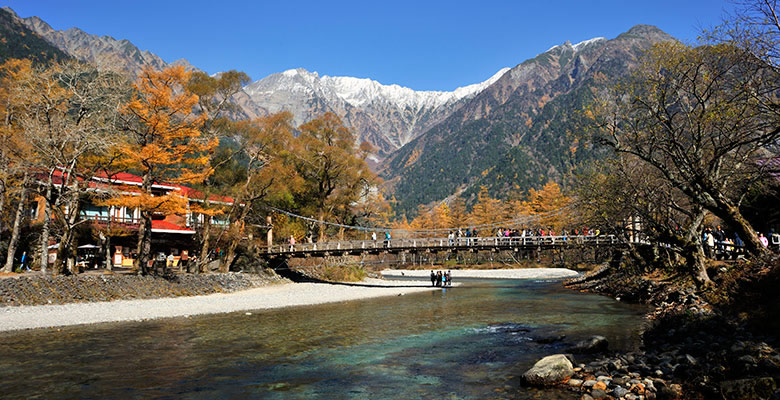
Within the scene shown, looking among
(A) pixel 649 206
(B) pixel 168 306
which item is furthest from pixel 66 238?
(A) pixel 649 206

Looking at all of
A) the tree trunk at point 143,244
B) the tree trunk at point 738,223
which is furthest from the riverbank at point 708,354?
the tree trunk at point 143,244

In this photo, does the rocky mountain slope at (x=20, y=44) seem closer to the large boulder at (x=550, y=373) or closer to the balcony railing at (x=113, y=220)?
the balcony railing at (x=113, y=220)

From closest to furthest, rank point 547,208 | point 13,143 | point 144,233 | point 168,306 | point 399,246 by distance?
point 168,306 → point 13,143 → point 144,233 → point 399,246 → point 547,208

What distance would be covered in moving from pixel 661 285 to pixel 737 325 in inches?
498

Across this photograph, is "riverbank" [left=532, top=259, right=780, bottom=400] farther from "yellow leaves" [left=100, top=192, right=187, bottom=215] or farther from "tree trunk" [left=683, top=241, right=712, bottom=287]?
"yellow leaves" [left=100, top=192, right=187, bottom=215]

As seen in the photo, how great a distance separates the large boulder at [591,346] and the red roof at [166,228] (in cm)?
3375

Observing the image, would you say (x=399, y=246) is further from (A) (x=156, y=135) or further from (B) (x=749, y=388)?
(B) (x=749, y=388)

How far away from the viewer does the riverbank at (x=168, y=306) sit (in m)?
16.1

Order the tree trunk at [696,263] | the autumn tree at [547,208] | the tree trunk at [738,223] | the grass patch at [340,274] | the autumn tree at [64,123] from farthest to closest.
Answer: the autumn tree at [547,208] → the grass patch at [340,274] → the autumn tree at [64,123] → the tree trunk at [696,263] → the tree trunk at [738,223]

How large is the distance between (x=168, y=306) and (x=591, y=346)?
Answer: 707 inches

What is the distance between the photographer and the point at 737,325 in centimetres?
1061

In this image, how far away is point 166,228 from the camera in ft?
124

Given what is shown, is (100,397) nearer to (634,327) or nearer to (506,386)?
(506,386)

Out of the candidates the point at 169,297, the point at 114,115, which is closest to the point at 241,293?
the point at 169,297
